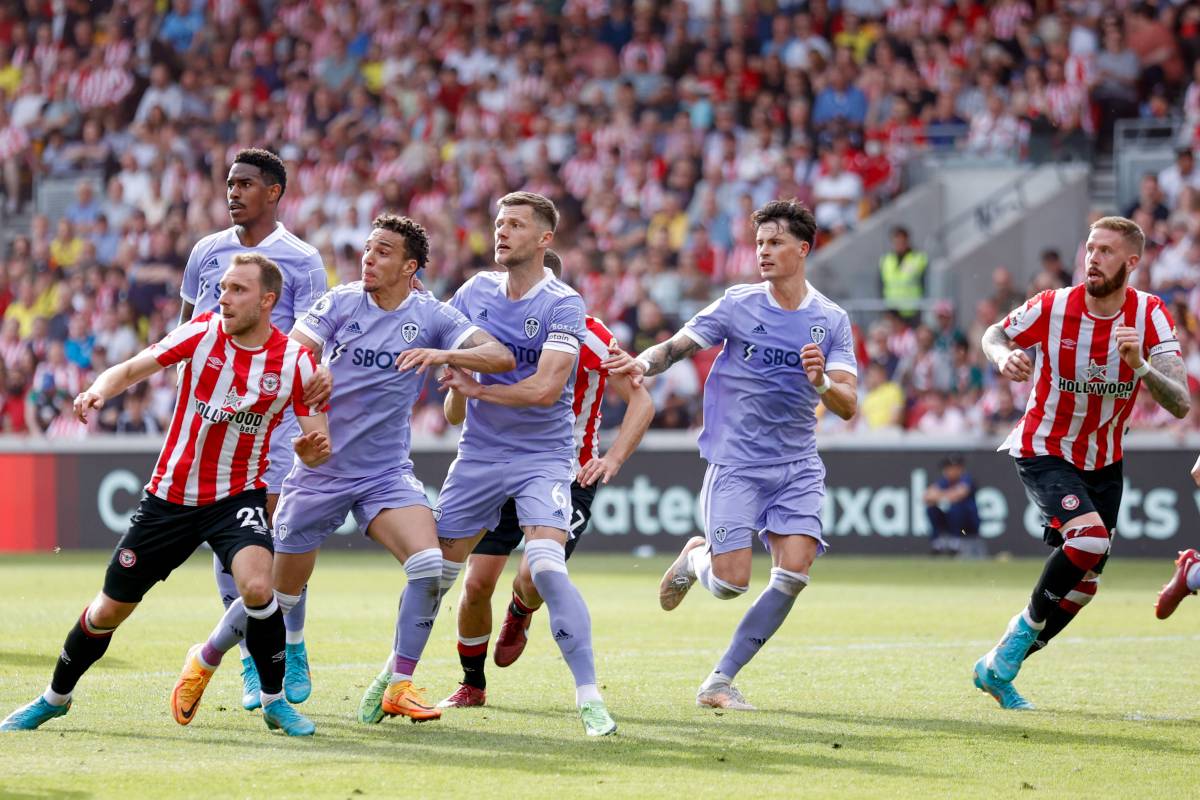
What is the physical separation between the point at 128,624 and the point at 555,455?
195 inches

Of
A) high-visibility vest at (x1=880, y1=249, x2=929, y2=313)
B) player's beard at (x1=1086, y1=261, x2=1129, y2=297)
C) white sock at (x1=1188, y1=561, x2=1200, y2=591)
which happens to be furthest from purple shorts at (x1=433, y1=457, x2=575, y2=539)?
high-visibility vest at (x1=880, y1=249, x2=929, y2=313)

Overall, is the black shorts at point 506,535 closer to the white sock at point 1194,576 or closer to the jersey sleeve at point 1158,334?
the jersey sleeve at point 1158,334

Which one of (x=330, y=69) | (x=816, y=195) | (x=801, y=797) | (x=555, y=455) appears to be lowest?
(x=801, y=797)

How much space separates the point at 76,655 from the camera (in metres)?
7.50

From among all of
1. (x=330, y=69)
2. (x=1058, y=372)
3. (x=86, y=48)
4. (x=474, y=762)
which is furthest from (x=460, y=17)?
(x=474, y=762)

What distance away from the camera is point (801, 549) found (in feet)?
28.6

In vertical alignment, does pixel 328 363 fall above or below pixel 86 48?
below

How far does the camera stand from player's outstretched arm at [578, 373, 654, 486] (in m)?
8.05

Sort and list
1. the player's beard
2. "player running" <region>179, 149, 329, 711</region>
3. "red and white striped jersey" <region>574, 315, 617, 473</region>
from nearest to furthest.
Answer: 1. the player's beard
2. "player running" <region>179, 149, 329, 711</region>
3. "red and white striped jersey" <region>574, 315, 617, 473</region>

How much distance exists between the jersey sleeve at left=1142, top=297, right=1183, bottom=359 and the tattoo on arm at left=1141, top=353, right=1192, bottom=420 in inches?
1.3

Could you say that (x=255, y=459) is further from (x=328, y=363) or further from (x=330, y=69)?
(x=330, y=69)

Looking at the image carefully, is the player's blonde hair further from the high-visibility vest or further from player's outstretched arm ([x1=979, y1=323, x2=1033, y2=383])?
the high-visibility vest

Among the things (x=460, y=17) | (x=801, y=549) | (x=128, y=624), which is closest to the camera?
(x=801, y=549)

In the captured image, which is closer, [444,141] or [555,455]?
[555,455]
